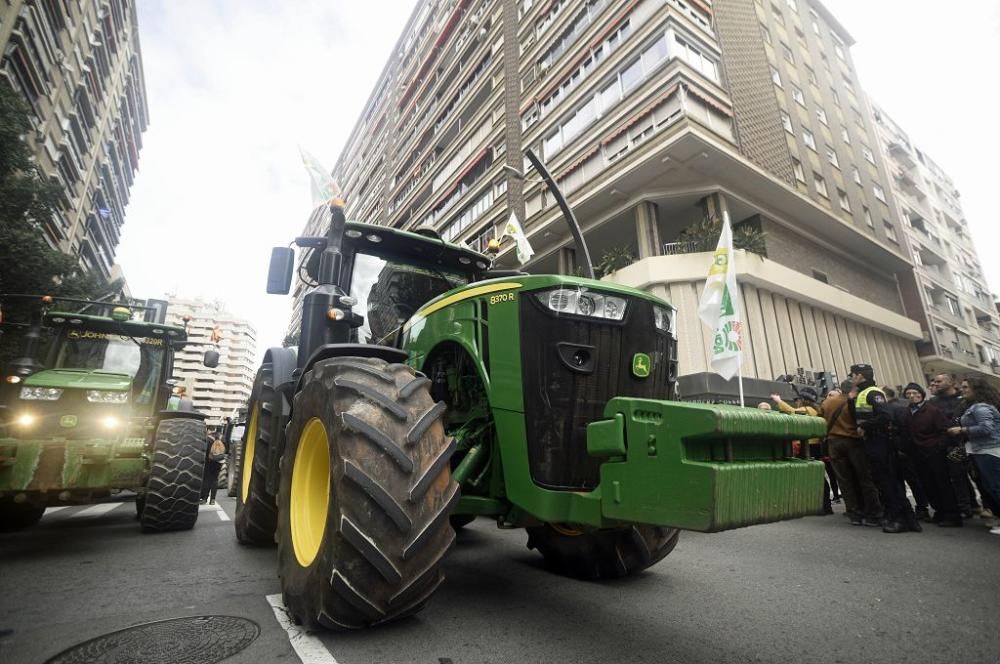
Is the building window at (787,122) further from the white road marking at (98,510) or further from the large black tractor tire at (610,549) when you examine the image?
the white road marking at (98,510)

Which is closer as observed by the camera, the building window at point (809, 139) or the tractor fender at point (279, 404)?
the tractor fender at point (279, 404)

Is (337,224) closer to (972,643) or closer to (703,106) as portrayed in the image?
(972,643)

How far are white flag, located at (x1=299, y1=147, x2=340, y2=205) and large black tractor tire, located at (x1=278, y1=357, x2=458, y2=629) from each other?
3.77 metres

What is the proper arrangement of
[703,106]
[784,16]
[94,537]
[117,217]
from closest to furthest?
[94,537] → [703,106] → [784,16] → [117,217]

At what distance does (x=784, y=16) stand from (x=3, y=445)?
106ft

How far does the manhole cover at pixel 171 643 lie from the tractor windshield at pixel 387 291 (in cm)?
211

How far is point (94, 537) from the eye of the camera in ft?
16.7

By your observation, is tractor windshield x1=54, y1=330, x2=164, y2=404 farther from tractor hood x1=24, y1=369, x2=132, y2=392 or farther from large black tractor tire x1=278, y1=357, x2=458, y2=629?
large black tractor tire x1=278, y1=357, x2=458, y2=629

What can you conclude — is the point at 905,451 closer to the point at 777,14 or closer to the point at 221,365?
the point at 777,14

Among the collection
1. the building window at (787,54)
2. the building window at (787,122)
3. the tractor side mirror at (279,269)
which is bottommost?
the tractor side mirror at (279,269)

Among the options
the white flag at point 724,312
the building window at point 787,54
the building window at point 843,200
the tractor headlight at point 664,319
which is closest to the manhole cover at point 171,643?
the tractor headlight at point 664,319

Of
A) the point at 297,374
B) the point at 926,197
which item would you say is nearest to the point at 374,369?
the point at 297,374

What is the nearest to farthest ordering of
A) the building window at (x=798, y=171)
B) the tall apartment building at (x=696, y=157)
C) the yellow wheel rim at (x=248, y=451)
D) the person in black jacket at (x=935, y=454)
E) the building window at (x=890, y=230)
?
the yellow wheel rim at (x=248, y=451) → the person in black jacket at (x=935, y=454) → the tall apartment building at (x=696, y=157) → the building window at (x=798, y=171) → the building window at (x=890, y=230)

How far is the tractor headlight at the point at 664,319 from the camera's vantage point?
8.70ft
